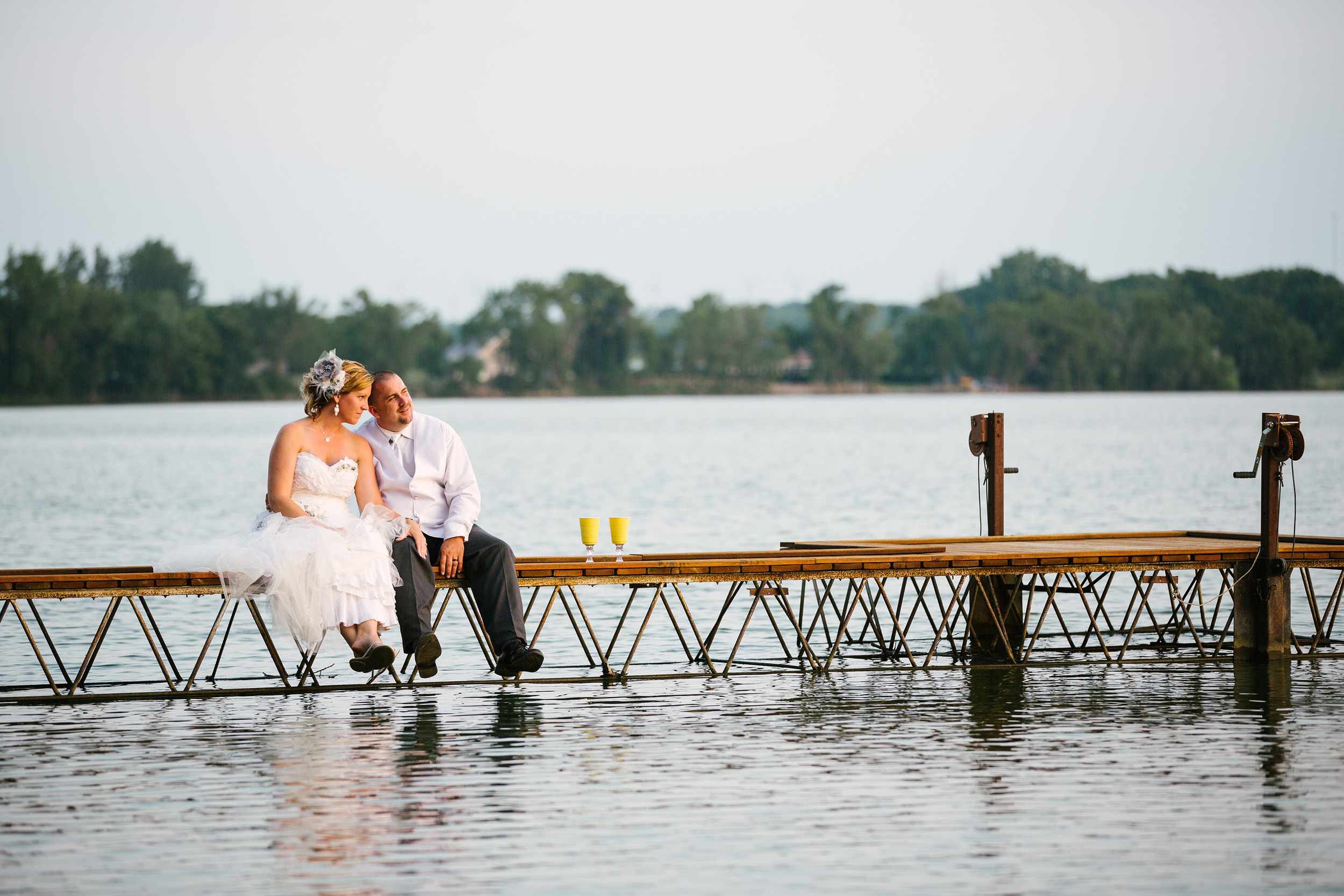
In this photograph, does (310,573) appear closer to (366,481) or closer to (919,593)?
(366,481)

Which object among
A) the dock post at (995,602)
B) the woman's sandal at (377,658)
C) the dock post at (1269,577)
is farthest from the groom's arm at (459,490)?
the dock post at (1269,577)

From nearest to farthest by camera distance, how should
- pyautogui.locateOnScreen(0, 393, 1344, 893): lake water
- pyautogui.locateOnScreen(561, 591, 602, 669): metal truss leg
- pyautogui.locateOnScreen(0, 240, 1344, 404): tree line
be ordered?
1. pyautogui.locateOnScreen(0, 393, 1344, 893): lake water
2. pyautogui.locateOnScreen(561, 591, 602, 669): metal truss leg
3. pyautogui.locateOnScreen(0, 240, 1344, 404): tree line

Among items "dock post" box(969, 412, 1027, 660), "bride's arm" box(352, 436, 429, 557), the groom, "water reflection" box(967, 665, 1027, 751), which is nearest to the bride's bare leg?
the groom

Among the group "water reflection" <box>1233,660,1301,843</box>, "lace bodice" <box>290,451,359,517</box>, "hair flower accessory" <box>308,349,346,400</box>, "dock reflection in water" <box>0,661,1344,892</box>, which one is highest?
"hair flower accessory" <box>308,349,346,400</box>

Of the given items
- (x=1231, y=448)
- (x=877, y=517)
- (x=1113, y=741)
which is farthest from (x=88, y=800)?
(x=1231, y=448)

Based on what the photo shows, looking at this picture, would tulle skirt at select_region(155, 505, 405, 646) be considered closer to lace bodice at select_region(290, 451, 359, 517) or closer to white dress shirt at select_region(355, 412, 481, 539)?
lace bodice at select_region(290, 451, 359, 517)

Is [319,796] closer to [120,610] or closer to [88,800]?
[88,800]

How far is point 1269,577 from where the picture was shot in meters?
9.97

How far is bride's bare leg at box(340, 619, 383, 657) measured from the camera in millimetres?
8219

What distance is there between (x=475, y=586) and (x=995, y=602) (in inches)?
141

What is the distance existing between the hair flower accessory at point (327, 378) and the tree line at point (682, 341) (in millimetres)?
96653

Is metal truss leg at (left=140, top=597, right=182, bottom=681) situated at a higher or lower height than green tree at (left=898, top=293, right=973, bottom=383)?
lower

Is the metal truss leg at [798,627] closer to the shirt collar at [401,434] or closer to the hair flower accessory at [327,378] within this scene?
the shirt collar at [401,434]

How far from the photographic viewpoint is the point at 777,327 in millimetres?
125750
